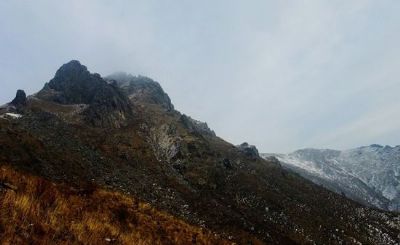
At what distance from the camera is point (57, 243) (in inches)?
457

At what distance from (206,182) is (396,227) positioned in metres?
54.8

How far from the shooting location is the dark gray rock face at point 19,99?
96938 millimetres

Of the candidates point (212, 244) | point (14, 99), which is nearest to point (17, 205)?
point (212, 244)

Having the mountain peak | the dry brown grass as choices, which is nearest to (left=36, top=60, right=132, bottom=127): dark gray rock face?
the mountain peak

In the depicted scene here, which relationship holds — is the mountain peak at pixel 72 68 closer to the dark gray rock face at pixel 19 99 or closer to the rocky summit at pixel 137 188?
the rocky summit at pixel 137 188

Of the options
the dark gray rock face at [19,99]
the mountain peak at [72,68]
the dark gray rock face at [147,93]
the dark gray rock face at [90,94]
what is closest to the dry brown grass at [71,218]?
the dark gray rock face at [90,94]

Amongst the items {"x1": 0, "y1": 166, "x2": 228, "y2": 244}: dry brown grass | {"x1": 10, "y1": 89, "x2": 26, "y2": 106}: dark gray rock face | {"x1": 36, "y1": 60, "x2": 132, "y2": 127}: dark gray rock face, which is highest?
{"x1": 36, "y1": 60, "x2": 132, "y2": 127}: dark gray rock face

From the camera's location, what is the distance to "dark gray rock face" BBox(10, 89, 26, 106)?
318 ft

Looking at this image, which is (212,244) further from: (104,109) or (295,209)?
(104,109)

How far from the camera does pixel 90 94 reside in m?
128

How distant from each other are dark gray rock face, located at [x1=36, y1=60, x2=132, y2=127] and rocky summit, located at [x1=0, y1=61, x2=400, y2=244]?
0.41 metres

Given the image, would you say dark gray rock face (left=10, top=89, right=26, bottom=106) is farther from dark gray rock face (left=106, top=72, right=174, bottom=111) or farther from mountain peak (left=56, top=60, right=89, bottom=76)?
dark gray rock face (left=106, top=72, right=174, bottom=111)

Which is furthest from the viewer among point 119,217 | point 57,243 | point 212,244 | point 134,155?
point 134,155

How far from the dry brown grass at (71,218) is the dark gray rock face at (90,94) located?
8098 centimetres
